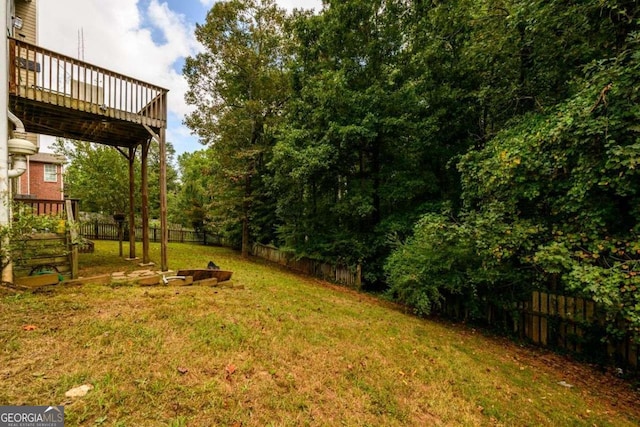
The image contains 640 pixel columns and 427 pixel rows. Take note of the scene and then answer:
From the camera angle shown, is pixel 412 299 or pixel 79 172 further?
pixel 79 172

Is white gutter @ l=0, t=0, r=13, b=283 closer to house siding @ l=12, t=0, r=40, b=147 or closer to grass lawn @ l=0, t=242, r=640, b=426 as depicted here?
grass lawn @ l=0, t=242, r=640, b=426

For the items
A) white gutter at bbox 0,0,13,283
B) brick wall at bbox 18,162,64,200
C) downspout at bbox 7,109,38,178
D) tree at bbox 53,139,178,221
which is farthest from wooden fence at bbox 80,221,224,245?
white gutter at bbox 0,0,13,283

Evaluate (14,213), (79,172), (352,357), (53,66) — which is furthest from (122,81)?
(79,172)

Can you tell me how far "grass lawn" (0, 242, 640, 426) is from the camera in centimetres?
222

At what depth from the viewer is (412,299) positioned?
21.4ft

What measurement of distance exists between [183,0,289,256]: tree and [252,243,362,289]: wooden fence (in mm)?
1493

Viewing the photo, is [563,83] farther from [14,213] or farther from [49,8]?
[49,8]

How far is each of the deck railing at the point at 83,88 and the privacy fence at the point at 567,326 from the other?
1003cm

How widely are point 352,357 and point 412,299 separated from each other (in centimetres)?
347

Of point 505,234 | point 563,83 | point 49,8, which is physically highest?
point 49,8

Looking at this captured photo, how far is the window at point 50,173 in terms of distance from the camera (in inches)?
712

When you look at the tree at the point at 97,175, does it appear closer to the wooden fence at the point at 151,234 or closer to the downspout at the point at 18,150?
the wooden fence at the point at 151,234

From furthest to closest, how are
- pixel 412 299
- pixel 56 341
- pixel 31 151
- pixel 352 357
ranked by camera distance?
pixel 412 299 → pixel 31 151 → pixel 352 357 → pixel 56 341

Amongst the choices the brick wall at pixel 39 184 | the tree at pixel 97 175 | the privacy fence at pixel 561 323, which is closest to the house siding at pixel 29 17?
the tree at pixel 97 175
